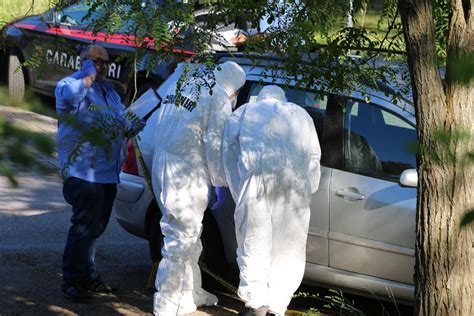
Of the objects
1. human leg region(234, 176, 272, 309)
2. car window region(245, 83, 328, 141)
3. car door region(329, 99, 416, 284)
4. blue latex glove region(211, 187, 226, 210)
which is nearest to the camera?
human leg region(234, 176, 272, 309)

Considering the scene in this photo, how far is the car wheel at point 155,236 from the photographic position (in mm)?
6324

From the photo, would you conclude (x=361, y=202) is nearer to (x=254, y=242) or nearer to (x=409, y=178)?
(x=409, y=178)

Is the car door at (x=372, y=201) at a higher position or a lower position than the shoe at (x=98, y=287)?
higher

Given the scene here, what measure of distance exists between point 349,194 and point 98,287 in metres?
2.02

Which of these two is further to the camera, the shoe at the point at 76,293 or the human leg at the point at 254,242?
the shoe at the point at 76,293

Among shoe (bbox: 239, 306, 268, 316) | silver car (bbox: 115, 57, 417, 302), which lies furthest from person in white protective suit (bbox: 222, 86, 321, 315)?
silver car (bbox: 115, 57, 417, 302)

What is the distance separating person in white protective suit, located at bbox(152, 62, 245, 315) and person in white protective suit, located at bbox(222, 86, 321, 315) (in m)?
0.12

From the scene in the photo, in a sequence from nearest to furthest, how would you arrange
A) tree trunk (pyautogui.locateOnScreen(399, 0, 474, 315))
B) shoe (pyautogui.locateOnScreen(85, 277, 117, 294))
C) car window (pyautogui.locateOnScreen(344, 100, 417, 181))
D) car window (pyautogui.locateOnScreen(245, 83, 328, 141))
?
1. tree trunk (pyautogui.locateOnScreen(399, 0, 474, 315))
2. car window (pyautogui.locateOnScreen(344, 100, 417, 181))
3. car window (pyautogui.locateOnScreen(245, 83, 328, 141))
4. shoe (pyautogui.locateOnScreen(85, 277, 117, 294))

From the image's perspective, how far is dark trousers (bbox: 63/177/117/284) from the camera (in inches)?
232

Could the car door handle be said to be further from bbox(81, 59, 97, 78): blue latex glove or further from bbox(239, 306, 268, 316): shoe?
bbox(81, 59, 97, 78): blue latex glove

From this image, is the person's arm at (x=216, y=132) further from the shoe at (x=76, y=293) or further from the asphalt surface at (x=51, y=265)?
the shoe at (x=76, y=293)

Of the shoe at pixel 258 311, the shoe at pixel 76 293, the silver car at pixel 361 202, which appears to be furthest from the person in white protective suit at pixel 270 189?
the shoe at pixel 76 293

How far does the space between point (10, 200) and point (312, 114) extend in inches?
163

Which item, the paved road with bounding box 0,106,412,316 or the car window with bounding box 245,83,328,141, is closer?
the car window with bounding box 245,83,328,141
